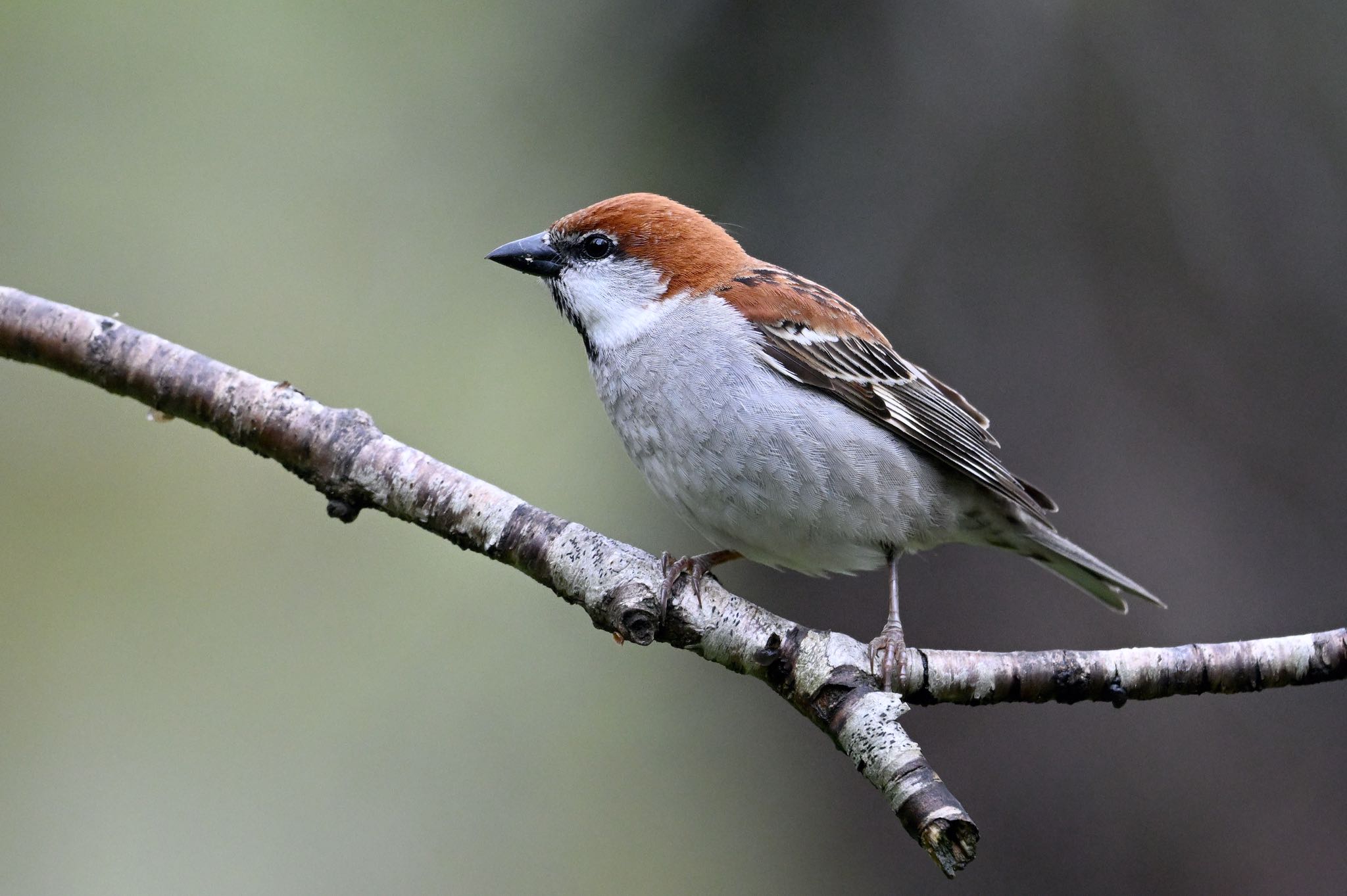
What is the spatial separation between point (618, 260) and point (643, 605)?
71.5 inches

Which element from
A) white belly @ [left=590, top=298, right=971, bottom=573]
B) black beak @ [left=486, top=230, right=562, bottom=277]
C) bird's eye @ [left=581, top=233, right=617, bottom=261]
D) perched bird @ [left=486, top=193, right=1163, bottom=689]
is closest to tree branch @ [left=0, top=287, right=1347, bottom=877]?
perched bird @ [left=486, top=193, right=1163, bottom=689]

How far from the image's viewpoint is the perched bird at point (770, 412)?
11.6 feet

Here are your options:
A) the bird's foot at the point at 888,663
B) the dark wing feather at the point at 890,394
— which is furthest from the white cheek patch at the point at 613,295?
the bird's foot at the point at 888,663

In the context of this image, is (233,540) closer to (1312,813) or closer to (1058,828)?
(1058,828)

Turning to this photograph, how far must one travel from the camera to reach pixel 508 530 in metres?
3.07

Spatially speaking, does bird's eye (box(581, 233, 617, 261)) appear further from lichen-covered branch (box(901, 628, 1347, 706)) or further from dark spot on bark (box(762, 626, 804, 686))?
lichen-covered branch (box(901, 628, 1347, 706))

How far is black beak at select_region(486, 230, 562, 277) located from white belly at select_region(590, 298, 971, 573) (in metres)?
0.46

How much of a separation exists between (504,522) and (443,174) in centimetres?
571

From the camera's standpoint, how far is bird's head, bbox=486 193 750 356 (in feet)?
13.4

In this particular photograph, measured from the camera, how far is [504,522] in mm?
3076

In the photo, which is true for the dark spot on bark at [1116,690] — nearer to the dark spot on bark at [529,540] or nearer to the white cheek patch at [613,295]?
the dark spot on bark at [529,540]

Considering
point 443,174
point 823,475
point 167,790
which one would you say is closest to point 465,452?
point 443,174

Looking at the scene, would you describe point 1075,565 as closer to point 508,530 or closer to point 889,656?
point 889,656

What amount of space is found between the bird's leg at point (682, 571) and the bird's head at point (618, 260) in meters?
1.09
